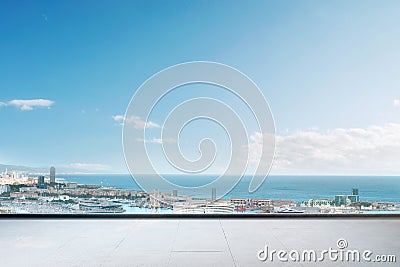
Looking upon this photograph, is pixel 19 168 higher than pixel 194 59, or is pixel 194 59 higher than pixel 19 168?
pixel 194 59

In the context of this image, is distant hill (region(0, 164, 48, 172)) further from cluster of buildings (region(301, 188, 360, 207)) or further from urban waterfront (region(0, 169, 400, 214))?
cluster of buildings (region(301, 188, 360, 207))

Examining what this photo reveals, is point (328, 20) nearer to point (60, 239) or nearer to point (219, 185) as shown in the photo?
point (219, 185)

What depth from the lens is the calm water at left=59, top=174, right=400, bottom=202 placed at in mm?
5480

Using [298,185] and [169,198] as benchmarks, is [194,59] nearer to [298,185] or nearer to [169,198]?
[169,198]

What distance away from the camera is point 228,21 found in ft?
19.2

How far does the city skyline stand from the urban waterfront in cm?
38

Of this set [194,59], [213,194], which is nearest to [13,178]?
[213,194]

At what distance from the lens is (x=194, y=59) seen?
19.4 feet

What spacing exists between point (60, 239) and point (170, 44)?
3340mm

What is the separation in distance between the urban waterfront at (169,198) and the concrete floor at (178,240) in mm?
338

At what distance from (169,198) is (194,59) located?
2.04 metres

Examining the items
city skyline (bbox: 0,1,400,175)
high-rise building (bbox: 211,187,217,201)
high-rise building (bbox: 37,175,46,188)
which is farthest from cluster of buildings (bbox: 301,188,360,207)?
high-rise building (bbox: 37,175,46,188)

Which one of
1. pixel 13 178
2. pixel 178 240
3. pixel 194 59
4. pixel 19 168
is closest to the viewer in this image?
pixel 178 240

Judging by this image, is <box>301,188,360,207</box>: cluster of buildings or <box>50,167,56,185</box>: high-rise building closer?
<box>301,188,360,207</box>: cluster of buildings
